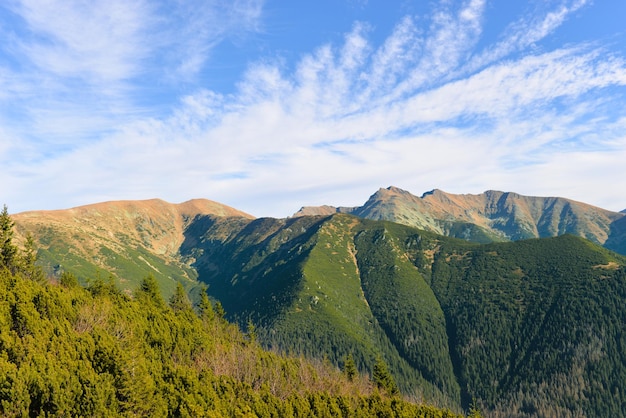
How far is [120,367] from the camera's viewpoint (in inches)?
1946

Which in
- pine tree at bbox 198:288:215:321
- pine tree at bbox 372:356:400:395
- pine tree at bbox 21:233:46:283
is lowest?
pine tree at bbox 372:356:400:395

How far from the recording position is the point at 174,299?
430 ft

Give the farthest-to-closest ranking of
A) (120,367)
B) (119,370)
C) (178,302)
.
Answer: (178,302) → (120,367) → (119,370)

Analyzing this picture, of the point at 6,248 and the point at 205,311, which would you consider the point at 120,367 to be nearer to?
the point at 6,248

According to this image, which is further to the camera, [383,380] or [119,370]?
[383,380]

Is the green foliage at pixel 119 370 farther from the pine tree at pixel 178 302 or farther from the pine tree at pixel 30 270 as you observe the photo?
the pine tree at pixel 178 302

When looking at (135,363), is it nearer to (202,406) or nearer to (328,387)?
(202,406)

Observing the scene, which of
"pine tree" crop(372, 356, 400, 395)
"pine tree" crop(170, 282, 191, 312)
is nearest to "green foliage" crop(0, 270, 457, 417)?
"pine tree" crop(372, 356, 400, 395)

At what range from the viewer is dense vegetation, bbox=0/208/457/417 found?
43.4 m

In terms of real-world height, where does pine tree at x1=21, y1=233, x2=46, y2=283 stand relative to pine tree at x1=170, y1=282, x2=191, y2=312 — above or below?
above

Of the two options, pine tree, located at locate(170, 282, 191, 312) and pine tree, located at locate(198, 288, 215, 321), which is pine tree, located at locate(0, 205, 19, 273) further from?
pine tree, located at locate(198, 288, 215, 321)

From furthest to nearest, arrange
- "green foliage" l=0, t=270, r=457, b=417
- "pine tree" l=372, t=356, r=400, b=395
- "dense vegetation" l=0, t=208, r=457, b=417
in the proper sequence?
"pine tree" l=372, t=356, r=400, b=395 → "dense vegetation" l=0, t=208, r=457, b=417 → "green foliage" l=0, t=270, r=457, b=417

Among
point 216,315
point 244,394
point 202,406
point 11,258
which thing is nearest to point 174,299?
point 216,315

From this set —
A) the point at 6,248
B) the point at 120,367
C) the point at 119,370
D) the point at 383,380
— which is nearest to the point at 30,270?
the point at 6,248
